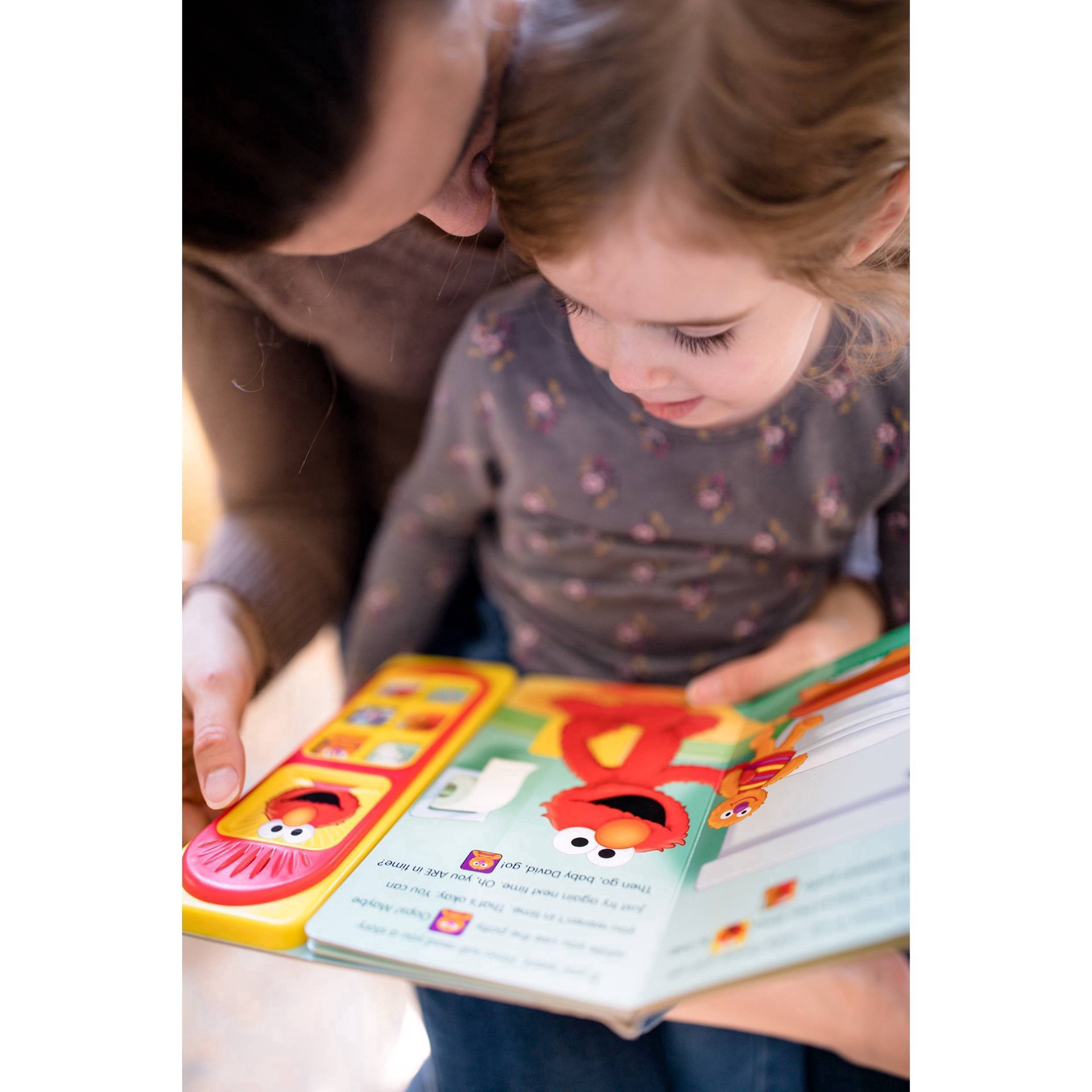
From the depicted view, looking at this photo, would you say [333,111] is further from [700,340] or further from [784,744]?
[784,744]

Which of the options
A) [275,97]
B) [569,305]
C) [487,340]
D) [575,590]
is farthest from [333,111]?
[575,590]

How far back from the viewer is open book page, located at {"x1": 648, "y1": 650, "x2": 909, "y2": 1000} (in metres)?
0.30

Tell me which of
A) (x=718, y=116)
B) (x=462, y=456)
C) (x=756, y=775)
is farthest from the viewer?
(x=462, y=456)

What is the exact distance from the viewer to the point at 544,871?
378 mm

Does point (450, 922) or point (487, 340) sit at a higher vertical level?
point (487, 340)

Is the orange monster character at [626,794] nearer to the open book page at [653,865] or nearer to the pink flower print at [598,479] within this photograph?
the open book page at [653,865]

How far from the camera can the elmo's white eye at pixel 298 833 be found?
424 mm

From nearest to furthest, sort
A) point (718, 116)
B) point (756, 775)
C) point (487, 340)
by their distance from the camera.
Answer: point (718, 116) < point (756, 775) < point (487, 340)

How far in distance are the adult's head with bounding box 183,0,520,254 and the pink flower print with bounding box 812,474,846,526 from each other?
0.33 metres

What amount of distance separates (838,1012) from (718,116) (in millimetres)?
421

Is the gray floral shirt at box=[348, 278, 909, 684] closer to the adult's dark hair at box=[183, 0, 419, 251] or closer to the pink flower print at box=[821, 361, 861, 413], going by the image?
the pink flower print at box=[821, 361, 861, 413]

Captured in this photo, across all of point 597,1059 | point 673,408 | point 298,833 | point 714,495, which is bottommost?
point 597,1059

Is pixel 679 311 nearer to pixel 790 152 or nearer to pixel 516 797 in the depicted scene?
pixel 790 152

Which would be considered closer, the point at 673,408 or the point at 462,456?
the point at 673,408
